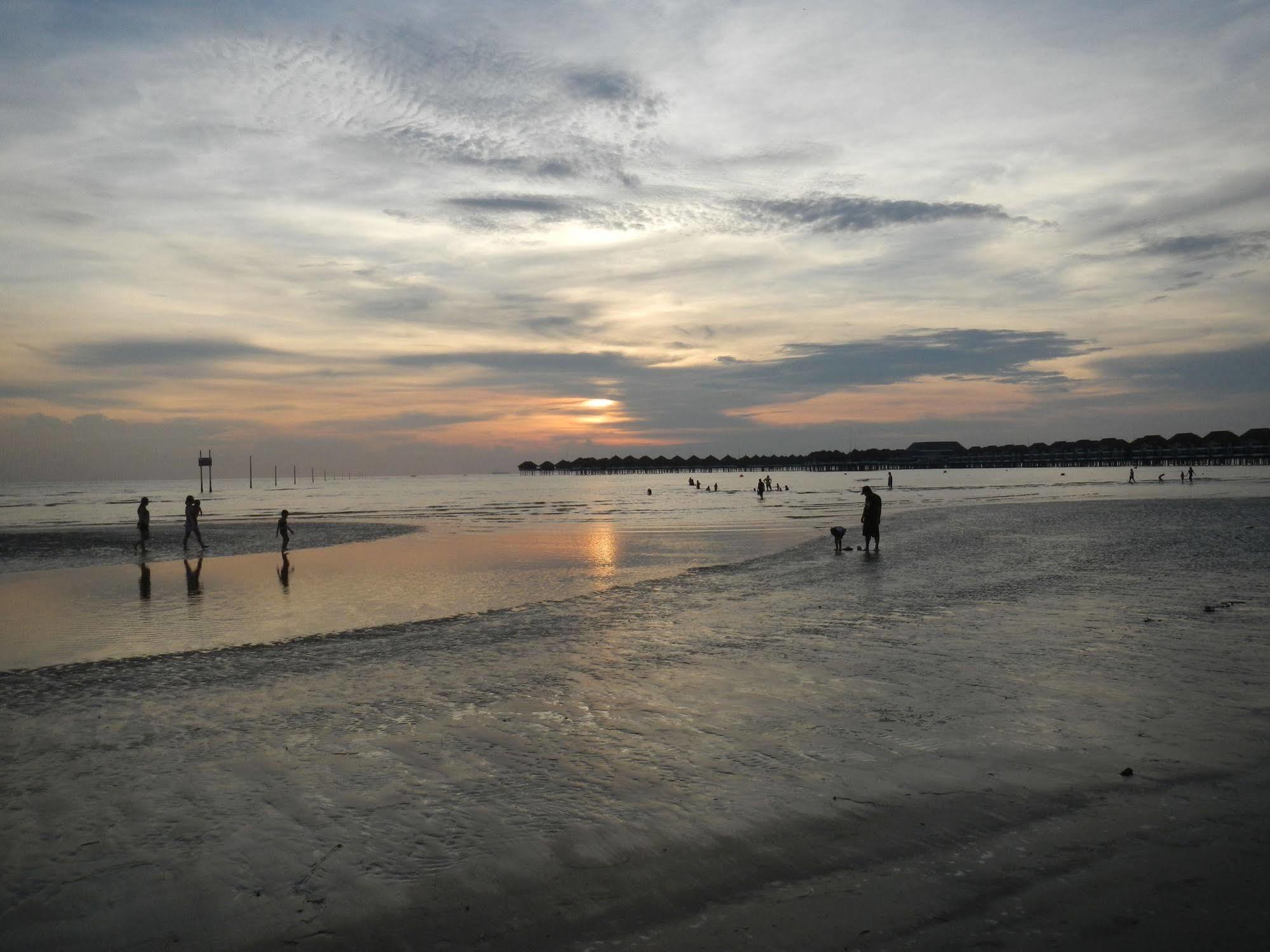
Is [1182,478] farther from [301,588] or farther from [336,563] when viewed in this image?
[301,588]

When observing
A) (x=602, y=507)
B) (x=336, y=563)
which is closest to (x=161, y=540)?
(x=336, y=563)

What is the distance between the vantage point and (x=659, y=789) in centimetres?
632

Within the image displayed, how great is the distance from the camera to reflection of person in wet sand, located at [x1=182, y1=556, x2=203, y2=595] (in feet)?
64.6

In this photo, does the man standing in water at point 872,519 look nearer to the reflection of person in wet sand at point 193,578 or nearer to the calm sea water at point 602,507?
the calm sea water at point 602,507

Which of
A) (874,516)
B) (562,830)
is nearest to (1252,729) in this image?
(562,830)

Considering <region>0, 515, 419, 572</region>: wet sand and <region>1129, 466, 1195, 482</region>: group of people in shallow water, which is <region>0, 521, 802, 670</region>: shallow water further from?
<region>1129, 466, 1195, 482</region>: group of people in shallow water

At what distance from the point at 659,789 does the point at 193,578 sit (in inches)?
795

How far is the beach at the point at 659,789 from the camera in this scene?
449 cm

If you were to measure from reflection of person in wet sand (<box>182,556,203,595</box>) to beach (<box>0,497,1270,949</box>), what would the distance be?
8309 millimetres

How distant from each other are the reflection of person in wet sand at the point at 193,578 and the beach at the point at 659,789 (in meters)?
8.31

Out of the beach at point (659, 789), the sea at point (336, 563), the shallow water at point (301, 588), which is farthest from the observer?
the sea at point (336, 563)

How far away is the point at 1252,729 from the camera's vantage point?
722 centimetres

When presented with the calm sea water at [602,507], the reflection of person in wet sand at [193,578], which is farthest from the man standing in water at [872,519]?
the reflection of person in wet sand at [193,578]

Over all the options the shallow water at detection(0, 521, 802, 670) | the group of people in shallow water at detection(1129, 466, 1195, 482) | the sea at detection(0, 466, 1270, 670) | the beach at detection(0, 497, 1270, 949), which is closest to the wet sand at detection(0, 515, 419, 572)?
the sea at detection(0, 466, 1270, 670)
